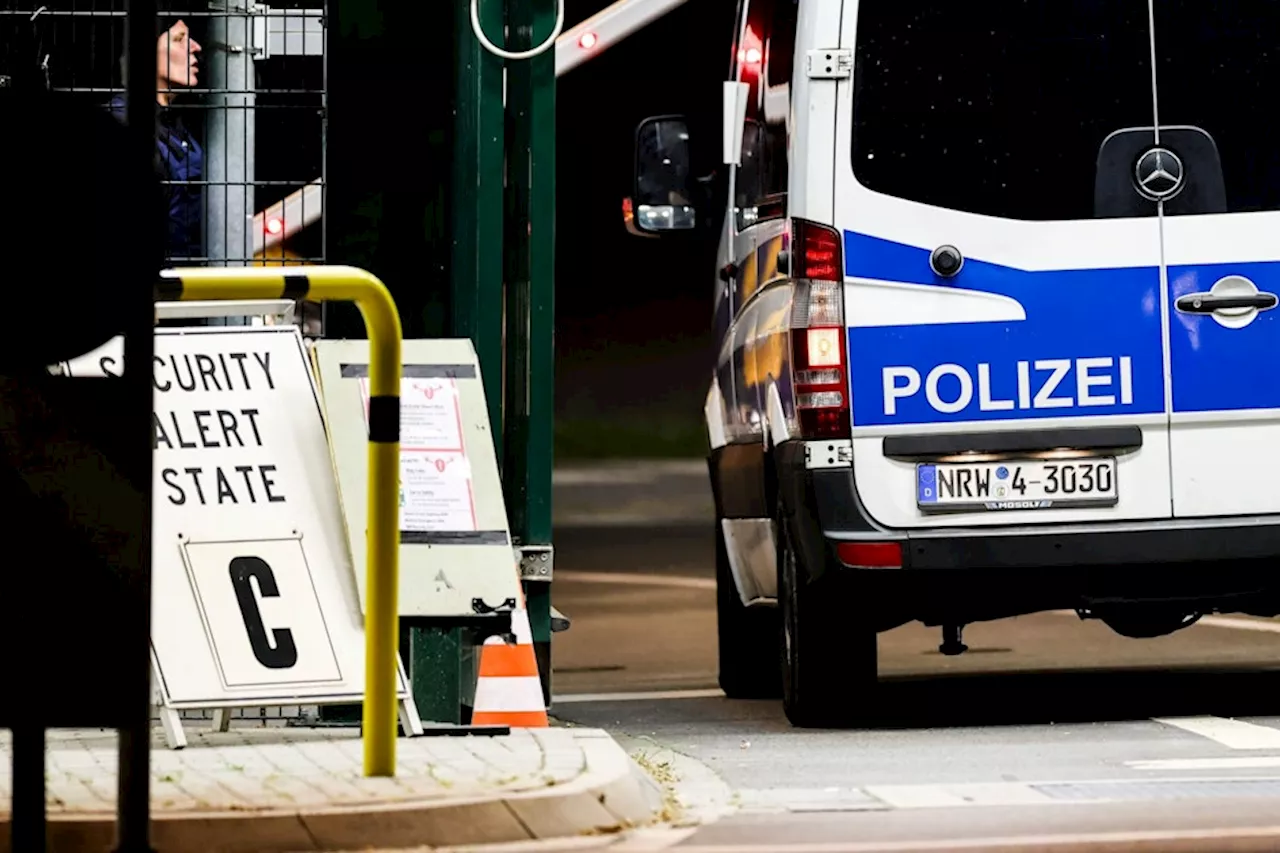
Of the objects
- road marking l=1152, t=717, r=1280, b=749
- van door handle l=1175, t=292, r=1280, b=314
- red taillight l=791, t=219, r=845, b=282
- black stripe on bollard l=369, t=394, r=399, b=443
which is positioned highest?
red taillight l=791, t=219, r=845, b=282

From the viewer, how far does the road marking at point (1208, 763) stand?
7.83 meters

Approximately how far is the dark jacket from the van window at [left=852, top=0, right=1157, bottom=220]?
1.97m

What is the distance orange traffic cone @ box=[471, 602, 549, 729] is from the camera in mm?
8070

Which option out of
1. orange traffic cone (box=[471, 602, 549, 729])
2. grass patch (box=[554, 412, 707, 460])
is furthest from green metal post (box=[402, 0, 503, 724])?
grass patch (box=[554, 412, 707, 460])

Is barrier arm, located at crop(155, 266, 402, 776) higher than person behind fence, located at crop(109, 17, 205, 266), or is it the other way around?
person behind fence, located at crop(109, 17, 205, 266)

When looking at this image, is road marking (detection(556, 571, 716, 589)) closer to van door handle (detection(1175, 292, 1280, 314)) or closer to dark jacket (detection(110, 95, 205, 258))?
dark jacket (detection(110, 95, 205, 258))

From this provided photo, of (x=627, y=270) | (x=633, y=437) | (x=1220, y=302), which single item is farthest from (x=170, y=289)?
(x=633, y=437)

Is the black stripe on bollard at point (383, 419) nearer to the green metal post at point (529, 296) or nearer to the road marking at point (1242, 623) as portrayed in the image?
the green metal post at point (529, 296)

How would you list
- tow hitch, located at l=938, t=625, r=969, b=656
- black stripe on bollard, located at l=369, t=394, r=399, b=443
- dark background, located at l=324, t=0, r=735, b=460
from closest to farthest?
1. black stripe on bollard, located at l=369, t=394, r=399, b=443
2. tow hitch, located at l=938, t=625, r=969, b=656
3. dark background, located at l=324, t=0, r=735, b=460

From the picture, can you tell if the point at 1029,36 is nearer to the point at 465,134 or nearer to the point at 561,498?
the point at 465,134

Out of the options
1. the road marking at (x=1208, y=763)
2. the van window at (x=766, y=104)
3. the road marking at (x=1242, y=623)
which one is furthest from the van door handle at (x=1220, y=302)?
the road marking at (x=1242, y=623)

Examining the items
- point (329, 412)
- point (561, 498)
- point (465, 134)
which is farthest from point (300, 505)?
point (561, 498)

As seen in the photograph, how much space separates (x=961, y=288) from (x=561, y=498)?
2150 cm

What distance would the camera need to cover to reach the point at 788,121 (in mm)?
8844
